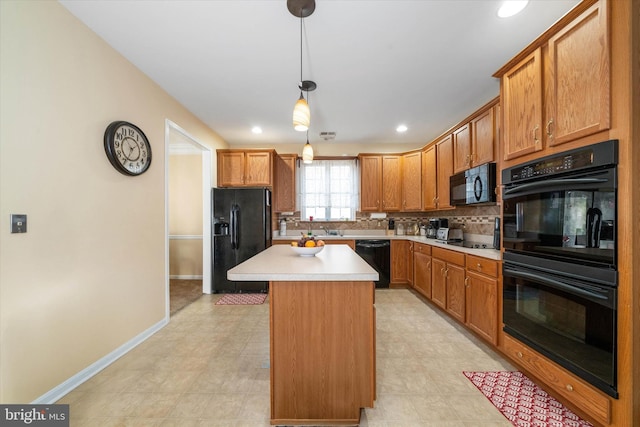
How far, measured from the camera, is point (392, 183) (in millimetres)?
4645

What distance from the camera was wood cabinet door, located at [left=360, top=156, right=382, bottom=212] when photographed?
464 cm

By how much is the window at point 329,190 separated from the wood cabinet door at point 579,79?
3.42 meters

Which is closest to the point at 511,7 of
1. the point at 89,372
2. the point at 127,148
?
the point at 127,148

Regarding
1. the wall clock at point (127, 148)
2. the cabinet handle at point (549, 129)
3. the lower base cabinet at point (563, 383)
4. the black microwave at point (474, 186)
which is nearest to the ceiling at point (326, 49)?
the wall clock at point (127, 148)

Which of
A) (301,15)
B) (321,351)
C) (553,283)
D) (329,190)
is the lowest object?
(321,351)

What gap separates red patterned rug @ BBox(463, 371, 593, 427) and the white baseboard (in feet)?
9.35

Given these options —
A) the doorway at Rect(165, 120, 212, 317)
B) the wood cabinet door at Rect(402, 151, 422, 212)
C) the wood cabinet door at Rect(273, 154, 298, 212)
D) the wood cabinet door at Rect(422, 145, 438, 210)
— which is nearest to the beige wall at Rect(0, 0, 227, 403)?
the wood cabinet door at Rect(273, 154, 298, 212)

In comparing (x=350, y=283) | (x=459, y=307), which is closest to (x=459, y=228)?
(x=459, y=307)

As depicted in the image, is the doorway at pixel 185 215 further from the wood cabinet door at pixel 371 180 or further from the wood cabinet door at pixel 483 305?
the wood cabinet door at pixel 483 305

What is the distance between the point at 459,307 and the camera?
108 inches

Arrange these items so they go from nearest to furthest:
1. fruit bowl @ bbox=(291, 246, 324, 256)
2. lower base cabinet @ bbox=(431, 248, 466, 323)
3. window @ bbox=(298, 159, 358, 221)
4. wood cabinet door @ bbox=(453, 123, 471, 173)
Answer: fruit bowl @ bbox=(291, 246, 324, 256), lower base cabinet @ bbox=(431, 248, 466, 323), wood cabinet door @ bbox=(453, 123, 471, 173), window @ bbox=(298, 159, 358, 221)

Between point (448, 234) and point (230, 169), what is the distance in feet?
11.9

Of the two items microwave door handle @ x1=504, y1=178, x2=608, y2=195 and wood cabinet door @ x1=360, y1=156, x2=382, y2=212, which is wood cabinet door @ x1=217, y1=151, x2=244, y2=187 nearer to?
wood cabinet door @ x1=360, y1=156, x2=382, y2=212

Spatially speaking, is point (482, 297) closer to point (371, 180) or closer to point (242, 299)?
point (371, 180)
